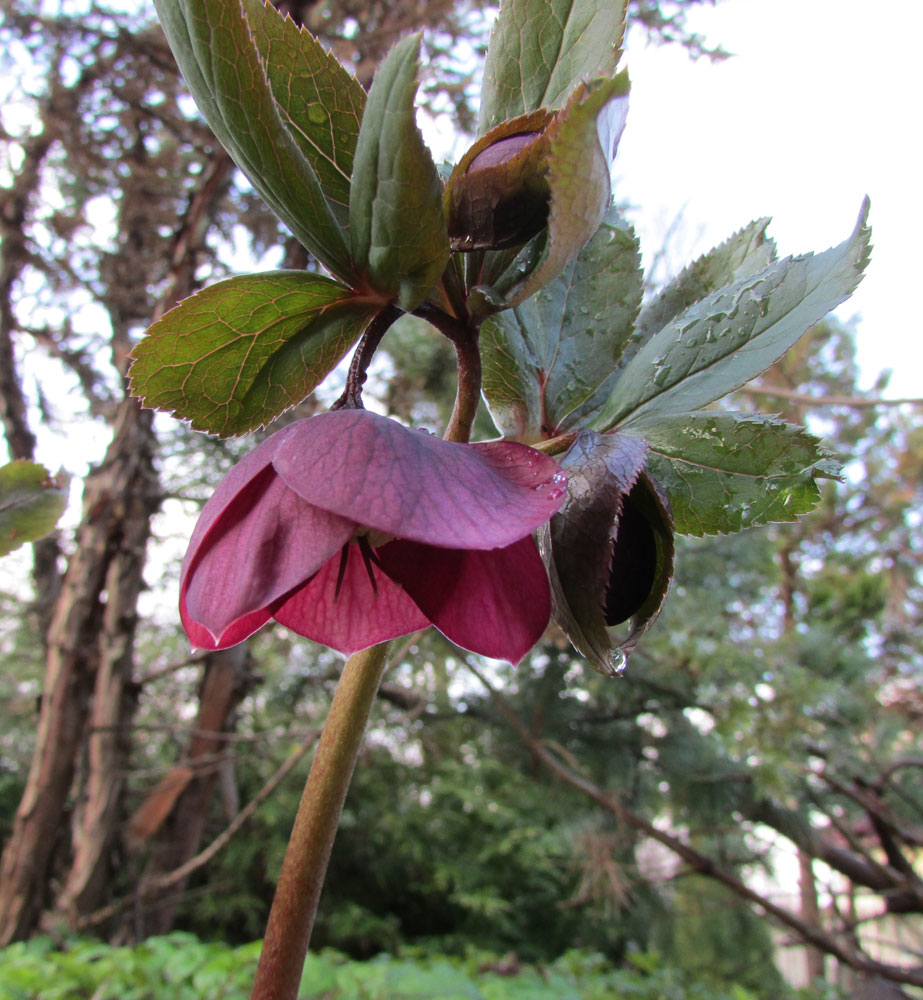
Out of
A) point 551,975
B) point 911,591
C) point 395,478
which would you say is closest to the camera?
point 395,478

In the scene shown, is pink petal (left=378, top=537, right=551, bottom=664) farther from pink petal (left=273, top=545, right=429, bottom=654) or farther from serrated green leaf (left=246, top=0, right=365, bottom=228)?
serrated green leaf (left=246, top=0, right=365, bottom=228)

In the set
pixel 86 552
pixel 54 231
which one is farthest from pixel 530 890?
pixel 54 231

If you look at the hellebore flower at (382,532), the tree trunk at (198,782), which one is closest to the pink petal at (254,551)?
the hellebore flower at (382,532)

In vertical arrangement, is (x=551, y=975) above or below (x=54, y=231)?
below

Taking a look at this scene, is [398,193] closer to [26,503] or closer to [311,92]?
[311,92]

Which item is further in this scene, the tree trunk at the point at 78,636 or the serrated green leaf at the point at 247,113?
the tree trunk at the point at 78,636

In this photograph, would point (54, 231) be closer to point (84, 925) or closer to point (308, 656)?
point (308, 656)

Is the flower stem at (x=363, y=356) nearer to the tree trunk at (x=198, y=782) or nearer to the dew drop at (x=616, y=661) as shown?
the dew drop at (x=616, y=661)
